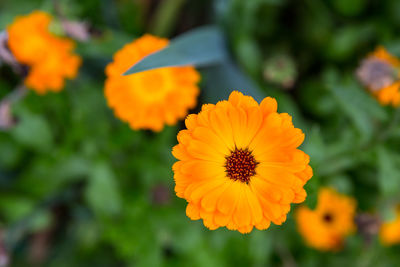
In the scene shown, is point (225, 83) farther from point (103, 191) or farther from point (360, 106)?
point (103, 191)

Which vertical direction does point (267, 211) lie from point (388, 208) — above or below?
below

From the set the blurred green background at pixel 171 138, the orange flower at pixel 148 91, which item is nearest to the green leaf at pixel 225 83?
the blurred green background at pixel 171 138

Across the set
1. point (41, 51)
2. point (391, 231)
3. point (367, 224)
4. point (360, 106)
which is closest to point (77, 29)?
point (41, 51)

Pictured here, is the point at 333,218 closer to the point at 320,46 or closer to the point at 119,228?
the point at 320,46

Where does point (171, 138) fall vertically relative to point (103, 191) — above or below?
above

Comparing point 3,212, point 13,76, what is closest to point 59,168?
point 3,212
